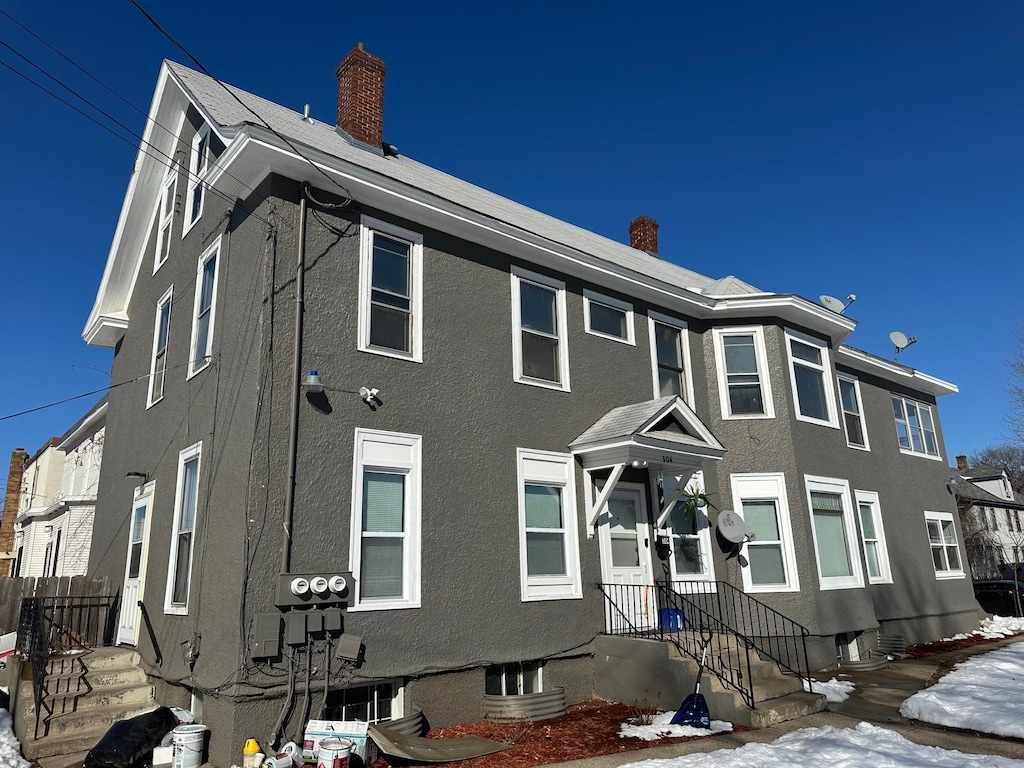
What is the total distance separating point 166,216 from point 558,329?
7.17 meters

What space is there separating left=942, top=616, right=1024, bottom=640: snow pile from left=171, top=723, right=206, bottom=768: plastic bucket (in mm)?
15953

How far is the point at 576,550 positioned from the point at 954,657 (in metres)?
7.96

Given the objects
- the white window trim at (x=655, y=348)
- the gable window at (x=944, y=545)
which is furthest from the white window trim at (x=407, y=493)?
the gable window at (x=944, y=545)

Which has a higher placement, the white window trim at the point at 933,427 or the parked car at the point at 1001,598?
the white window trim at the point at 933,427

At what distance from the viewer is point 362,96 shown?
1239 cm

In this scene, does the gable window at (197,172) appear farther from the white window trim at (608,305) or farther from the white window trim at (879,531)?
the white window trim at (879,531)

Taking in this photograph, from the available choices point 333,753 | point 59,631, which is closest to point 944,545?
point 333,753

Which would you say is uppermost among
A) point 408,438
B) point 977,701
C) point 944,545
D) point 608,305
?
point 608,305

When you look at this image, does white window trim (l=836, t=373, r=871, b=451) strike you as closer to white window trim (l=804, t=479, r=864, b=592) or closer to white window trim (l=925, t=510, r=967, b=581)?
white window trim (l=804, t=479, r=864, b=592)

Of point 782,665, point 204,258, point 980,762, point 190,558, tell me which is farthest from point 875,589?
point 204,258

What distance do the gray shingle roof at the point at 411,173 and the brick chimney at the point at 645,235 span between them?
2713mm

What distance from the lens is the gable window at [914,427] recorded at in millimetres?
17844

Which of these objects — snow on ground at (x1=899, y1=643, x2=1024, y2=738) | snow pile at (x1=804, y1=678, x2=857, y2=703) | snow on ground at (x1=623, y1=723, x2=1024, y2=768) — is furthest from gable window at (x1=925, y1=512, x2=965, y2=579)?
snow on ground at (x1=623, y1=723, x2=1024, y2=768)

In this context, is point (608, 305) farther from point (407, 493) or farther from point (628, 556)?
point (407, 493)
